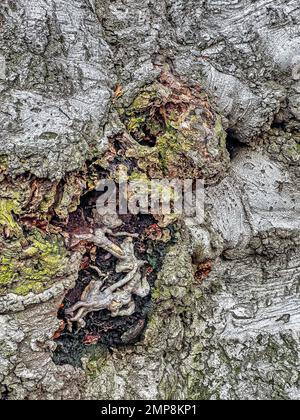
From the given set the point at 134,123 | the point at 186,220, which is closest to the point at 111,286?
the point at 186,220

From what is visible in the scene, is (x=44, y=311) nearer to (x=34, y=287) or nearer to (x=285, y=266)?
(x=34, y=287)

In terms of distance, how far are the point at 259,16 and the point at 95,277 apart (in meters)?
1.06

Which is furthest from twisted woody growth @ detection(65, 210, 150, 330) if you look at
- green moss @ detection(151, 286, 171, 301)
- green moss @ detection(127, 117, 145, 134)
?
green moss @ detection(127, 117, 145, 134)

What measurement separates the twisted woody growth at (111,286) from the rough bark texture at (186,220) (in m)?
0.07

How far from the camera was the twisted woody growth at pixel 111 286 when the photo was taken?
1.53m

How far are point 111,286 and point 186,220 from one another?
14.0 inches

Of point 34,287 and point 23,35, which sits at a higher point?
point 23,35

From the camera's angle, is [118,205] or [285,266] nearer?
[118,205]

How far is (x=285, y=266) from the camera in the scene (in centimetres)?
197

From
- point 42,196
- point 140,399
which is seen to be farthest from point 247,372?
point 42,196

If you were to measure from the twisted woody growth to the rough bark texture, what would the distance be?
72mm

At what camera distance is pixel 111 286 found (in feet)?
5.10

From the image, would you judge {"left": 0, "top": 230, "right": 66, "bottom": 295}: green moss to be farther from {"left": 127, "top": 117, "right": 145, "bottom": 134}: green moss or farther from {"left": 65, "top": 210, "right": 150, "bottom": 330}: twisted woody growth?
{"left": 127, "top": 117, "right": 145, "bottom": 134}: green moss

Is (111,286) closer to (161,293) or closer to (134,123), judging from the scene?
(161,293)
